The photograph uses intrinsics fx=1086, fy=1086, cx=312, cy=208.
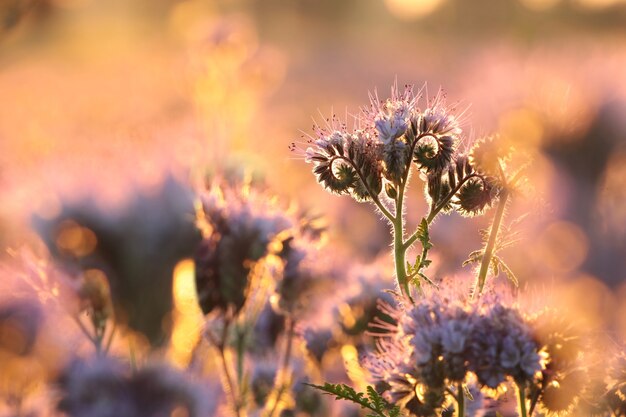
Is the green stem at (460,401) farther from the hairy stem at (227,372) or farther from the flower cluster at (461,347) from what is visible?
the hairy stem at (227,372)

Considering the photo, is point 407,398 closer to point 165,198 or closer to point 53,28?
point 165,198

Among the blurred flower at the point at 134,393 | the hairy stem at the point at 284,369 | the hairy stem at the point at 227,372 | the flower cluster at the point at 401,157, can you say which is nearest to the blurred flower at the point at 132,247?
the blurred flower at the point at 134,393

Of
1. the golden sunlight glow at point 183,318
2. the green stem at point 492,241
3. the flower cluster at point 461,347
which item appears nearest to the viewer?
the flower cluster at point 461,347

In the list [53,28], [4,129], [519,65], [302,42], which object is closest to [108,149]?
[4,129]

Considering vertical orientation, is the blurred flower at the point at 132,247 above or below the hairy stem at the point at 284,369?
above

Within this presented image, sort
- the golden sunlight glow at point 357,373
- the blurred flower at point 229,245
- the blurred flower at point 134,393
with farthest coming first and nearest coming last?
1. the blurred flower at point 134,393
2. the blurred flower at point 229,245
3. the golden sunlight glow at point 357,373

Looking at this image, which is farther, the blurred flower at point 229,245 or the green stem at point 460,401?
the blurred flower at point 229,245
